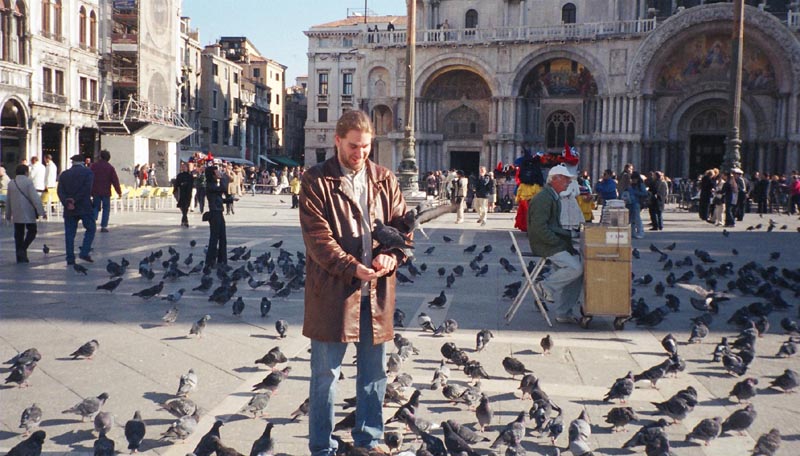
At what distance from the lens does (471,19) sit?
41.9 meters

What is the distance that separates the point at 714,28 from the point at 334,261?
1387 inches

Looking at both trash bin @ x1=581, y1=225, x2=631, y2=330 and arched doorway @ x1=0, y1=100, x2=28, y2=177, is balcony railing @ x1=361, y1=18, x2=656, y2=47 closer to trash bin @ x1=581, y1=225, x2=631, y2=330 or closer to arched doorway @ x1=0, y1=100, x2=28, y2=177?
arched doorway @ x1=0, y1=100, x2=28, y2=177

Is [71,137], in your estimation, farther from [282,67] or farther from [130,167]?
[282,67]

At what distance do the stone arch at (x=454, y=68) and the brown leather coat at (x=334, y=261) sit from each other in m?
35.6

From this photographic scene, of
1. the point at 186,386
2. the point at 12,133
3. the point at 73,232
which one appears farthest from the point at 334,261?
the point at 12,133

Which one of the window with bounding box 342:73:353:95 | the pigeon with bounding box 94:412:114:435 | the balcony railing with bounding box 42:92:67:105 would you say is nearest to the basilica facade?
the balcony railing with bounding box 42:92:67:105

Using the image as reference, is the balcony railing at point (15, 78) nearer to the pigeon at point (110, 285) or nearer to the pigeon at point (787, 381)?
the pigeon at point (110, 285)

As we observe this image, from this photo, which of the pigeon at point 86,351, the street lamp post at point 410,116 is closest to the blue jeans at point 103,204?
the pigeon at point 86,351

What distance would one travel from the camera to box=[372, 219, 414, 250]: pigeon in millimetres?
3783

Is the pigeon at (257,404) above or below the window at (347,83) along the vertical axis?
below

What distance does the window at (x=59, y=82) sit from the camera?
3334cm

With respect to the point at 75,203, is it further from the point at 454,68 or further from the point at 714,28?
the point at 714,28

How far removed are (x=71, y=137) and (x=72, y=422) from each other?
32.5 m

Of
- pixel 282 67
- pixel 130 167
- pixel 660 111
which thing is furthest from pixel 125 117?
pixel 282 67
